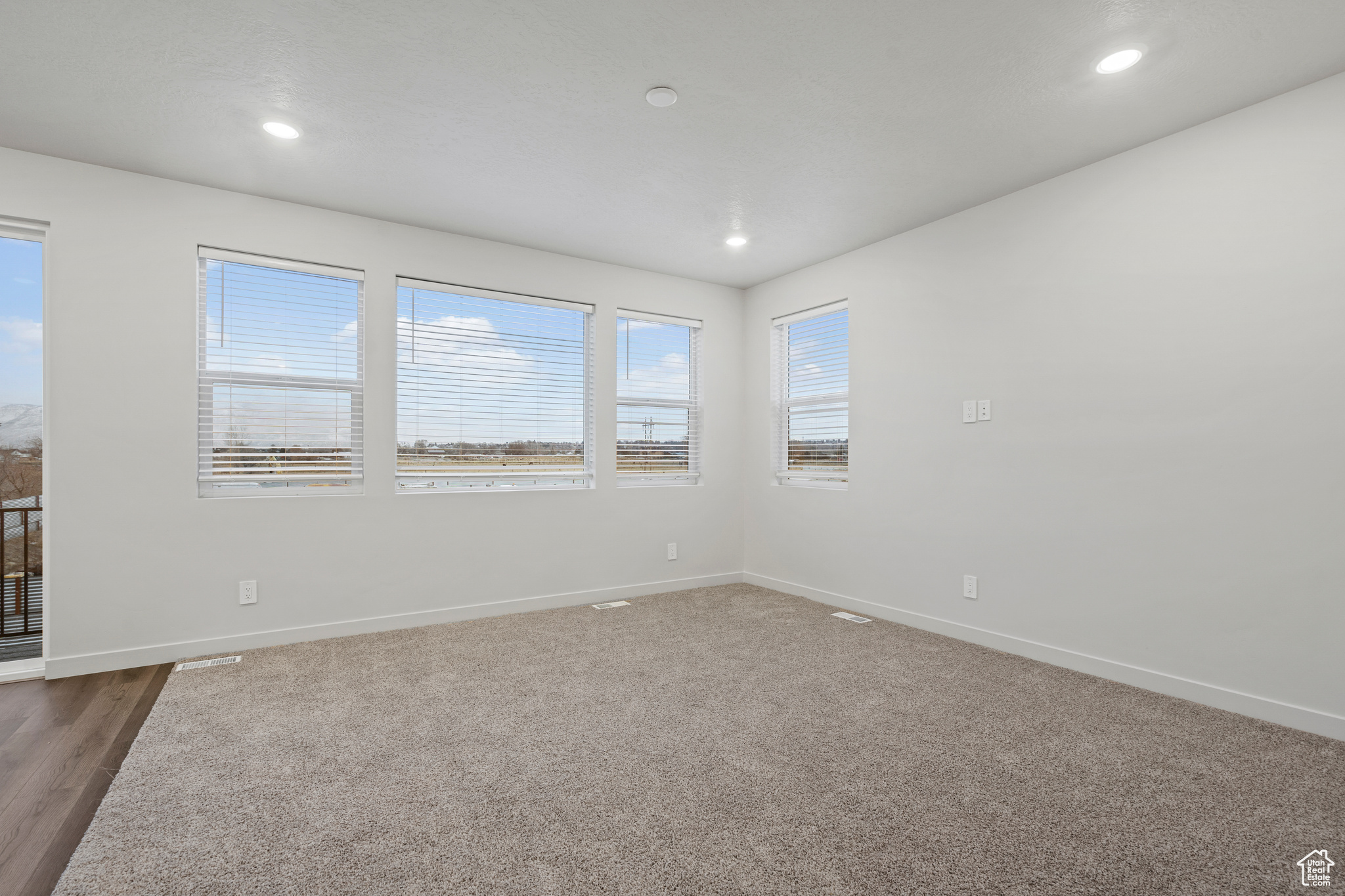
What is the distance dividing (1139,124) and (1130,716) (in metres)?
2.47

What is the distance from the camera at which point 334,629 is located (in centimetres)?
352

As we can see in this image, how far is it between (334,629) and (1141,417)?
4.31 metres

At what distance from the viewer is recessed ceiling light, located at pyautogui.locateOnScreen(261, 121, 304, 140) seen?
2602mm

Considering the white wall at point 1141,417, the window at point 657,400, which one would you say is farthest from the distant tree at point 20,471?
the white wall at point 1141,417

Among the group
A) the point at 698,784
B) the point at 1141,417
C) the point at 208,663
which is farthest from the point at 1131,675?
the point at 208,663

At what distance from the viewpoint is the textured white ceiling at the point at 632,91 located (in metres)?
2.00

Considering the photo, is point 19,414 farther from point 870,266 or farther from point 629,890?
point 870,266

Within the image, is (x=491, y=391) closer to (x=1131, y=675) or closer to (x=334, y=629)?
(x=334, y=629)

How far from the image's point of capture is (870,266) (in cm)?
409

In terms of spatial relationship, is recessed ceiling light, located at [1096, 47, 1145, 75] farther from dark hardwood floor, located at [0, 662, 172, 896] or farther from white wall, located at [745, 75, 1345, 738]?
dark hardwood floor, located at [0, 662, 172, 896]

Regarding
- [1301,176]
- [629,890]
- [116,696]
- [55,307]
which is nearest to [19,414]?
[55,307]

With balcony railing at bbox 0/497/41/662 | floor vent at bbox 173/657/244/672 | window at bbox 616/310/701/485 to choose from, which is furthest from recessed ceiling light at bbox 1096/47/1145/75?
balcony railing at bbox 0/497/41/662

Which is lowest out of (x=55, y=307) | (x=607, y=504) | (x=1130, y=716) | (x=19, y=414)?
(x=1130, y=716)

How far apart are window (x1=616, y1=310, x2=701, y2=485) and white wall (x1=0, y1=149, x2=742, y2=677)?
0.47 metres
